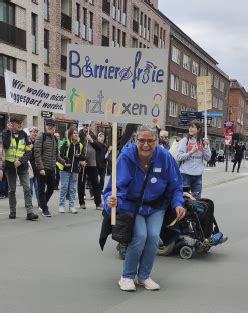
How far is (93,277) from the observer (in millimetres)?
5395

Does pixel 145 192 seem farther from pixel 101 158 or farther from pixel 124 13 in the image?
pixel 124 13

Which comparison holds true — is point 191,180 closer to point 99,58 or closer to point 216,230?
point 216,230

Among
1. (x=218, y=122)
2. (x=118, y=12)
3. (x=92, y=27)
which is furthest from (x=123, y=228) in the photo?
(x=218, y=122)

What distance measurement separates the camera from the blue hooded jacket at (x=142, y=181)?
15.6 ft

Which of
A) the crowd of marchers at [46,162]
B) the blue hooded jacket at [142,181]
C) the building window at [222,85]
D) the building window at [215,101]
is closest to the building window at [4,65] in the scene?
the crowd of marchers at [46,162]

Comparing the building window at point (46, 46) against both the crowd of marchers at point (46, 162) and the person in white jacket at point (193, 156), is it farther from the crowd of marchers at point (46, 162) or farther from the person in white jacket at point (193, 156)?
the person in white jacket at point (193, 156)

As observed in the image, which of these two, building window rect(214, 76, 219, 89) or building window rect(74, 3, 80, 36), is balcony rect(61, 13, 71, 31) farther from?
building window rect(214, 76, 219, 89)

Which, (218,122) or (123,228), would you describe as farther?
(218,122)

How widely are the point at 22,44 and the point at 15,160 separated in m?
22.2

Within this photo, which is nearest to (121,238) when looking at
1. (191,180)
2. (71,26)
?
(191,180)

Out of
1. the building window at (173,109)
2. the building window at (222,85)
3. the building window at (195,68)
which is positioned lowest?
the building window at (173,109)

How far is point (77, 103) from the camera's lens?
539cm

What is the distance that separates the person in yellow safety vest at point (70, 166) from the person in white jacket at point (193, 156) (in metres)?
2.71

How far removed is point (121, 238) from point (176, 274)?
1.27 meters
